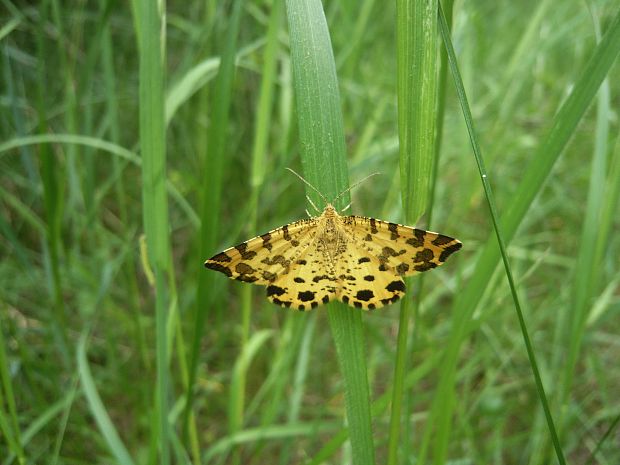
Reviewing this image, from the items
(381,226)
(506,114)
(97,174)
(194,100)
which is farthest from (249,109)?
(381,226)

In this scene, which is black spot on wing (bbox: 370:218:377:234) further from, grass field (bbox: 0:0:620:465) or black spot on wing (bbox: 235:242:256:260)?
black spot on wing (bbox: 235:242:256:260)

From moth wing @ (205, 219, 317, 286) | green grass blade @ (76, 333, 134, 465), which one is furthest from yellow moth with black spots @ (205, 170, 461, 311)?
green grass blade @ (76, 333, 134, 465)

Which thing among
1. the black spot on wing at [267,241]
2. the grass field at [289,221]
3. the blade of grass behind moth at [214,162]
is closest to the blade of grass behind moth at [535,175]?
the grass field at [289,221]

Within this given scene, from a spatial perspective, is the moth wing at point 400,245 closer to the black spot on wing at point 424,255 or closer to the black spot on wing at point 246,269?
the black spot on wing at point 424,255

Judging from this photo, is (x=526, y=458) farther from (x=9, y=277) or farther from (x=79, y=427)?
(x=9, y=277)

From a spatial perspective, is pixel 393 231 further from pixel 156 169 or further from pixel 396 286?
pixel 156 169

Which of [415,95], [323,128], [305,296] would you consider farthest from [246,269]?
[415,95]
